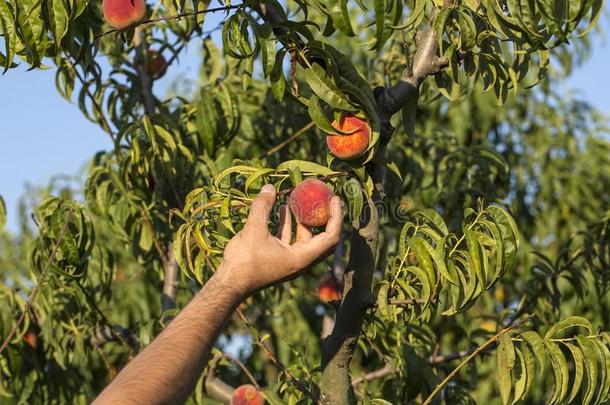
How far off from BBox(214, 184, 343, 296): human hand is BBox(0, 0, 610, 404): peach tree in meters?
0.24

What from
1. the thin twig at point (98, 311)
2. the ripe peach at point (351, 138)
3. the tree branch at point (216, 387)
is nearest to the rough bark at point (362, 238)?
the ripe peach at point (351, 138)

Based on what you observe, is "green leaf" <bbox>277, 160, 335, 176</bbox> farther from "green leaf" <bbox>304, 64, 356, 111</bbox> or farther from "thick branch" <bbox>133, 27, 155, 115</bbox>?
"thick branch" <bbox>133, 27, 155, 115</bbox>

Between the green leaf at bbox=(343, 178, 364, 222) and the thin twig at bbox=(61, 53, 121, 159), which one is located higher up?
the thin twig at bbox=(61, 53, 121, 159)

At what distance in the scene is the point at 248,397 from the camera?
2.84 meters

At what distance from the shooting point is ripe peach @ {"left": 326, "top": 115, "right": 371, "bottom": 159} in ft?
6.91

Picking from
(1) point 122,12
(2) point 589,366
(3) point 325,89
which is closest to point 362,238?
(3) point 325,89

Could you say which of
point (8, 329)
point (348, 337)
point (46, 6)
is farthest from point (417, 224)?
point (8, 329)

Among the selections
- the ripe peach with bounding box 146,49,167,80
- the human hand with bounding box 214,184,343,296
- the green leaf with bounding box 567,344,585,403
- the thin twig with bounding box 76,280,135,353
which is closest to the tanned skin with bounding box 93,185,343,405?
the human hand with bounding box 214,184,343,296

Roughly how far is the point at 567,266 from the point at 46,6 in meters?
1.87

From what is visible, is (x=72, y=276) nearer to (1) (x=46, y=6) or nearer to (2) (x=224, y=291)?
(1) (x=46, y=6)

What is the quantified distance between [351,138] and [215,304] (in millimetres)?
528

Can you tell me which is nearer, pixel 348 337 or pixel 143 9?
pixel 348 337

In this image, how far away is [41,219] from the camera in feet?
10.5

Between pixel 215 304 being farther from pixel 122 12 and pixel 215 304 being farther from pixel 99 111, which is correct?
pixel 99 111
